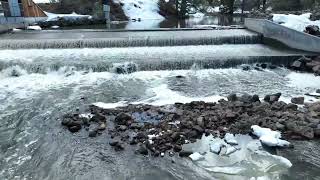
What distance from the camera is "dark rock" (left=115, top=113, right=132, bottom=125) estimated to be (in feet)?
21.3

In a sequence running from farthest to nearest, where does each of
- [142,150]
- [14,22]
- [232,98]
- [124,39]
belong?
[14,22], [124,39], [232,98], [142,150]

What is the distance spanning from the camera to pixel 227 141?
5.77 metres

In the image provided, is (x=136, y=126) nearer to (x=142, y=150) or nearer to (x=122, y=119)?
(x=122, y=119)

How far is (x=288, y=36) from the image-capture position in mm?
11984

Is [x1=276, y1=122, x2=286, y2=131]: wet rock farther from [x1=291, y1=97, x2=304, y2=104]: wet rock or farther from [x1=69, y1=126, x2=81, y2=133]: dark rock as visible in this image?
[x1=69, y1=126, x2=81, y2=133]: dark rock

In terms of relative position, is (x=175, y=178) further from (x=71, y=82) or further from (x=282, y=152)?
(x=71, y=82)

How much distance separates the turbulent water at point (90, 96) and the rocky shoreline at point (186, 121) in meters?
0.24

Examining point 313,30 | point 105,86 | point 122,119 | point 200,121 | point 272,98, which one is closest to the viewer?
point 200,121

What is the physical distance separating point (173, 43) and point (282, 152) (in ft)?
24.7

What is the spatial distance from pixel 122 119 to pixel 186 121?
4.04 ft

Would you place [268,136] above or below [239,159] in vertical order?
above

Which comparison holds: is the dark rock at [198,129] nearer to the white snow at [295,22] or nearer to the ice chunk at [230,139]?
the ice chunk at [230,139]

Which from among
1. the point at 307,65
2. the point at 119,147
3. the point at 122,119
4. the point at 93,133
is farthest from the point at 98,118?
the point at 307,65

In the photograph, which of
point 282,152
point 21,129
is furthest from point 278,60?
point 21,129
